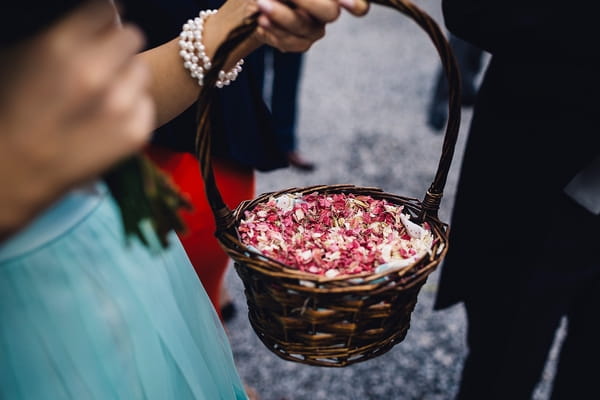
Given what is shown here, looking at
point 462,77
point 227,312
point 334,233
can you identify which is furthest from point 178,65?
point 462,77

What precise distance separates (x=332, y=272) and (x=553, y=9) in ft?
2.09

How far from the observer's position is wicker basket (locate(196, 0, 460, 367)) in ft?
1.97

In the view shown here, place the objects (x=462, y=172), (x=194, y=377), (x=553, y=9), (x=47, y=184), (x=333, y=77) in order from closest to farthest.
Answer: (x=47, y=184) < (x=194, y=377) < (x=553, y=9) < (x=462, y=172) < (x=333, y=77)

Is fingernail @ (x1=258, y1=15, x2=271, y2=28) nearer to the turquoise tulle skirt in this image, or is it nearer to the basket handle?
the basket handle

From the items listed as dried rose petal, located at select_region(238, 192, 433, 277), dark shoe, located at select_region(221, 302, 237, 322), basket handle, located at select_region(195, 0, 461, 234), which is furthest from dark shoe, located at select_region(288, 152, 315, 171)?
basket handle, located at select_region(195, 0, 461, 234)

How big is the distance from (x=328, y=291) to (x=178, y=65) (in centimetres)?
41

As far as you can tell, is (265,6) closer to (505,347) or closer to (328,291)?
(328,291)

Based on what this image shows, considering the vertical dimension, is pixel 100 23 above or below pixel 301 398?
above

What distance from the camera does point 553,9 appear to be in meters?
0.86

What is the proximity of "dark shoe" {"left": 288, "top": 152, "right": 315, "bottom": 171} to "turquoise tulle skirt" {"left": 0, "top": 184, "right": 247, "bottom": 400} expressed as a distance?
177cm

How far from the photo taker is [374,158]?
252 centimetres

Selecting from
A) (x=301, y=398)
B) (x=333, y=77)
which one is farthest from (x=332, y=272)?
(x=333, y=77)

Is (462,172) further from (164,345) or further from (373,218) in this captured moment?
(164,345)

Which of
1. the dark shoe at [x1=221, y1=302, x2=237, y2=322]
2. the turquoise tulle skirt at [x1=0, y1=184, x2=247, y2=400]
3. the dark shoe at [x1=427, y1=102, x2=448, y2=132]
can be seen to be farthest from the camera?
the dark shoe at [x1=427, y1=102, x2=448, y2=132]
